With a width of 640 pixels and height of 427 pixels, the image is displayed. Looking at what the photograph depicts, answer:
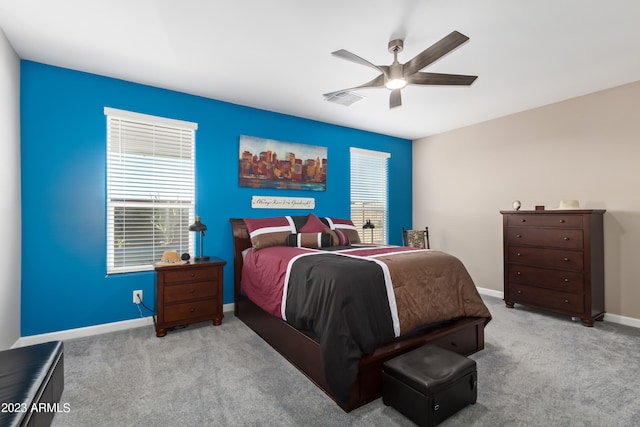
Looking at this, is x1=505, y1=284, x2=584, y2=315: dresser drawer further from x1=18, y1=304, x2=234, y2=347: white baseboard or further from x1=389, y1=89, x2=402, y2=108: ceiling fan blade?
x1=18, y1=304, x2=234, y2=347: white baseboard

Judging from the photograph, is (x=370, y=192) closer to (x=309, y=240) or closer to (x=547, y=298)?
(x=309, y=240)

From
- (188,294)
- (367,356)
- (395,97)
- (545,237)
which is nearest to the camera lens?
(367,356)

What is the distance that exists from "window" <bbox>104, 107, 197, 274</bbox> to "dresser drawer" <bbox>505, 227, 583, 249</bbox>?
3924mm

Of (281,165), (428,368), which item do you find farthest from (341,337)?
(281,165)

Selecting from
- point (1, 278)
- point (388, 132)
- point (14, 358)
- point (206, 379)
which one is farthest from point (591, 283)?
point (1, 278)

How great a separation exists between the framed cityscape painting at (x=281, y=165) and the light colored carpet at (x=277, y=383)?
6.26ft

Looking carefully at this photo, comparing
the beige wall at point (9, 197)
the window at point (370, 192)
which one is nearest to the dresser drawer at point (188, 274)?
the beige wall at point (9, 197)

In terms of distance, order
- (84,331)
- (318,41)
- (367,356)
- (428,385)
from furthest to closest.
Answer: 1. (84,331)
2. (318,41)
3. (367,356)
4. (428,385)

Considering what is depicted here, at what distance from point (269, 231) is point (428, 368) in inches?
88.1

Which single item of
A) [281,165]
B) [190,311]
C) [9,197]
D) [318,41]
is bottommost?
[190,311]

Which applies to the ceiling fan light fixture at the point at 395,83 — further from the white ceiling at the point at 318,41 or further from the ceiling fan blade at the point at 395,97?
the white ceiling at the point at 318,41

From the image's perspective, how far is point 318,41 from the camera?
2.49 metres

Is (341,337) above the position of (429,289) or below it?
below

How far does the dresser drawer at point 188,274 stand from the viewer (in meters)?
2.93
